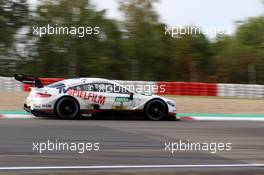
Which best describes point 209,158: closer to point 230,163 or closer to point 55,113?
point 230,163

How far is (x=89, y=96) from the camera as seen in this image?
552 inches

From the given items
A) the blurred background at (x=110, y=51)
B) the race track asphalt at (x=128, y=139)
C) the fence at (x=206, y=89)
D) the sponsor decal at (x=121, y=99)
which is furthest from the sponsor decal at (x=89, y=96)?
the blurred background at (x=110, y=51)

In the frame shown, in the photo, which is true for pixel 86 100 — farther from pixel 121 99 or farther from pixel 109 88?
pixel 121 99

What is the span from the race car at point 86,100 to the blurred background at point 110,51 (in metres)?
12.9

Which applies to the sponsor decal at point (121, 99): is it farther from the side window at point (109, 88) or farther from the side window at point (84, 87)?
the side window at point (84, 87)

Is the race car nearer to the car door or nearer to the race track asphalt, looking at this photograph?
the car door

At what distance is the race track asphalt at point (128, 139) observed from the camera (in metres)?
8.72

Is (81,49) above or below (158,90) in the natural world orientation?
above

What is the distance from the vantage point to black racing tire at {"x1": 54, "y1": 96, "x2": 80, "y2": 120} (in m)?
13.6

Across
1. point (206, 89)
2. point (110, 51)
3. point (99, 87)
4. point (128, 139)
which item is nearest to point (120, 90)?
point (99, 87)

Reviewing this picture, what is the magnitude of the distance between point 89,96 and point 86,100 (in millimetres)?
127

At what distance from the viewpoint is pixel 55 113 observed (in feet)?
44.9

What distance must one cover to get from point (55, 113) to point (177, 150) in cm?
460

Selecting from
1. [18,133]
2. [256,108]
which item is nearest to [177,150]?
[18,133]
